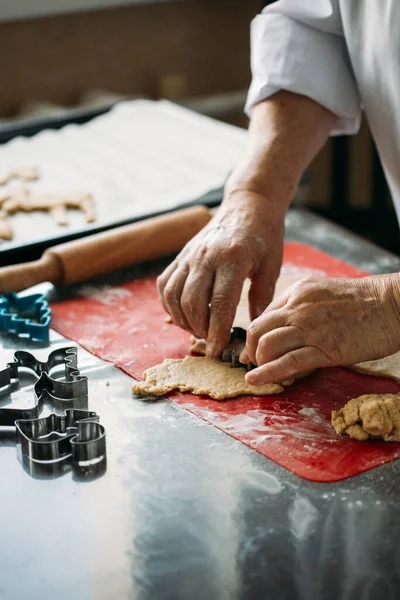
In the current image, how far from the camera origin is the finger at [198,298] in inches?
60.7

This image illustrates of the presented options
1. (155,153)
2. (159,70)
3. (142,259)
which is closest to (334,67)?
(142,259)

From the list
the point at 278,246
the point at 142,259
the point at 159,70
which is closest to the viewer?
the point at 278,246

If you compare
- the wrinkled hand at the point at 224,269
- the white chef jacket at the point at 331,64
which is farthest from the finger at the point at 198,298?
the white chef jacket at the point at 331,64

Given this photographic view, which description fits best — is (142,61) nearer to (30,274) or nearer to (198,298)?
(30,274)

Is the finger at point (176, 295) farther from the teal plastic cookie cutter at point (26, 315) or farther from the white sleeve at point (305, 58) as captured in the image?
the white sleeve at point (305, 58)

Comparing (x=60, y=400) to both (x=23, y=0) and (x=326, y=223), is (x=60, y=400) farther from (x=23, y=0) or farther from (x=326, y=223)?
(x=23, y=0)

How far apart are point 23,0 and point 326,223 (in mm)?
1709

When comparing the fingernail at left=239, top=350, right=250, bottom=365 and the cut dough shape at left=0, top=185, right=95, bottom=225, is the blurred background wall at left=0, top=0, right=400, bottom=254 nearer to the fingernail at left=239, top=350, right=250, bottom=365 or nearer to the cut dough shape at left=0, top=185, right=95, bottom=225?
the cut dough shape at left=0, top=185, right=95, bottom=225

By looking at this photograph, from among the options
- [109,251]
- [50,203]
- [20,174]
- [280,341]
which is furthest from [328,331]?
[20,174]

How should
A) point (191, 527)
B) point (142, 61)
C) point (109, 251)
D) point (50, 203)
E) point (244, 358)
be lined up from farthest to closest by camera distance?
point (142, 61) < point (50, 203) < point (109, 251) < point (244, 358) < point (191, 527)

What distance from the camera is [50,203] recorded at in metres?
2.15

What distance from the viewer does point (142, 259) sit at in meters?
1.96

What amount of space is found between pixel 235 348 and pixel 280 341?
0.20 meters

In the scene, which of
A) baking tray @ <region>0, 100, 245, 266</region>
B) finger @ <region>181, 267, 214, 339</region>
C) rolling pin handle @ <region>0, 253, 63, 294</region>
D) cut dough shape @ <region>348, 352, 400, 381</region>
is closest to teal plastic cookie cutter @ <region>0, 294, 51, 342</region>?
rolling pin handle @ <region>0, 253, 63, 294</region>
